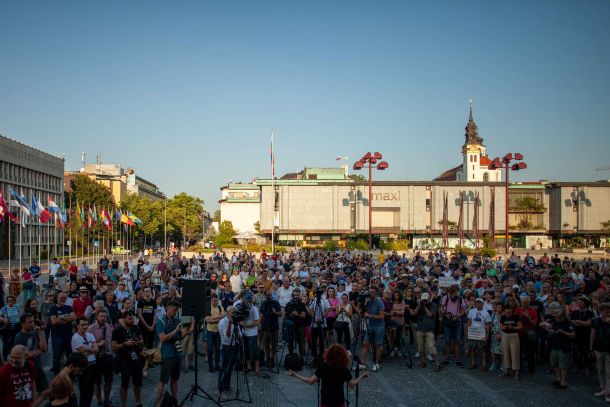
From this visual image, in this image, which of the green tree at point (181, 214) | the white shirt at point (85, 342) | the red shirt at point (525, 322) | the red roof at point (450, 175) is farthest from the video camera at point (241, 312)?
the red roof at point (450, 175)

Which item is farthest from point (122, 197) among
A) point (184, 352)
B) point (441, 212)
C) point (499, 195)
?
point (184, 352)

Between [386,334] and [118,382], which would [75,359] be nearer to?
[118,382]

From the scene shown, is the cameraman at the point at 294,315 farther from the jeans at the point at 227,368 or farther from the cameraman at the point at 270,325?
the jeans at the point at 227,368

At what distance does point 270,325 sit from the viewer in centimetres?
1212

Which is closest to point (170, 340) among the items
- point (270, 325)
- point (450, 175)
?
point (270, 325)

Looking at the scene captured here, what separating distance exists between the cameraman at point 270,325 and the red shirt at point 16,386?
6326mm

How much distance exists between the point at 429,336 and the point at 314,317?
2.85m

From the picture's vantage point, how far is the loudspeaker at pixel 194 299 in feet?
31.0

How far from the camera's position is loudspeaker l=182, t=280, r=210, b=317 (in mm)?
9438

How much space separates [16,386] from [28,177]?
6752 cm

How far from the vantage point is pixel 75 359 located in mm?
6484

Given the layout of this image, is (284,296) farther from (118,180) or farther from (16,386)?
(118,180)

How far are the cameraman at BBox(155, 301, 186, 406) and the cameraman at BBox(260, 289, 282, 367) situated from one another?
319cm

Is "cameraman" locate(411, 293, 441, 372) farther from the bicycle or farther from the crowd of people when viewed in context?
the bicycle
